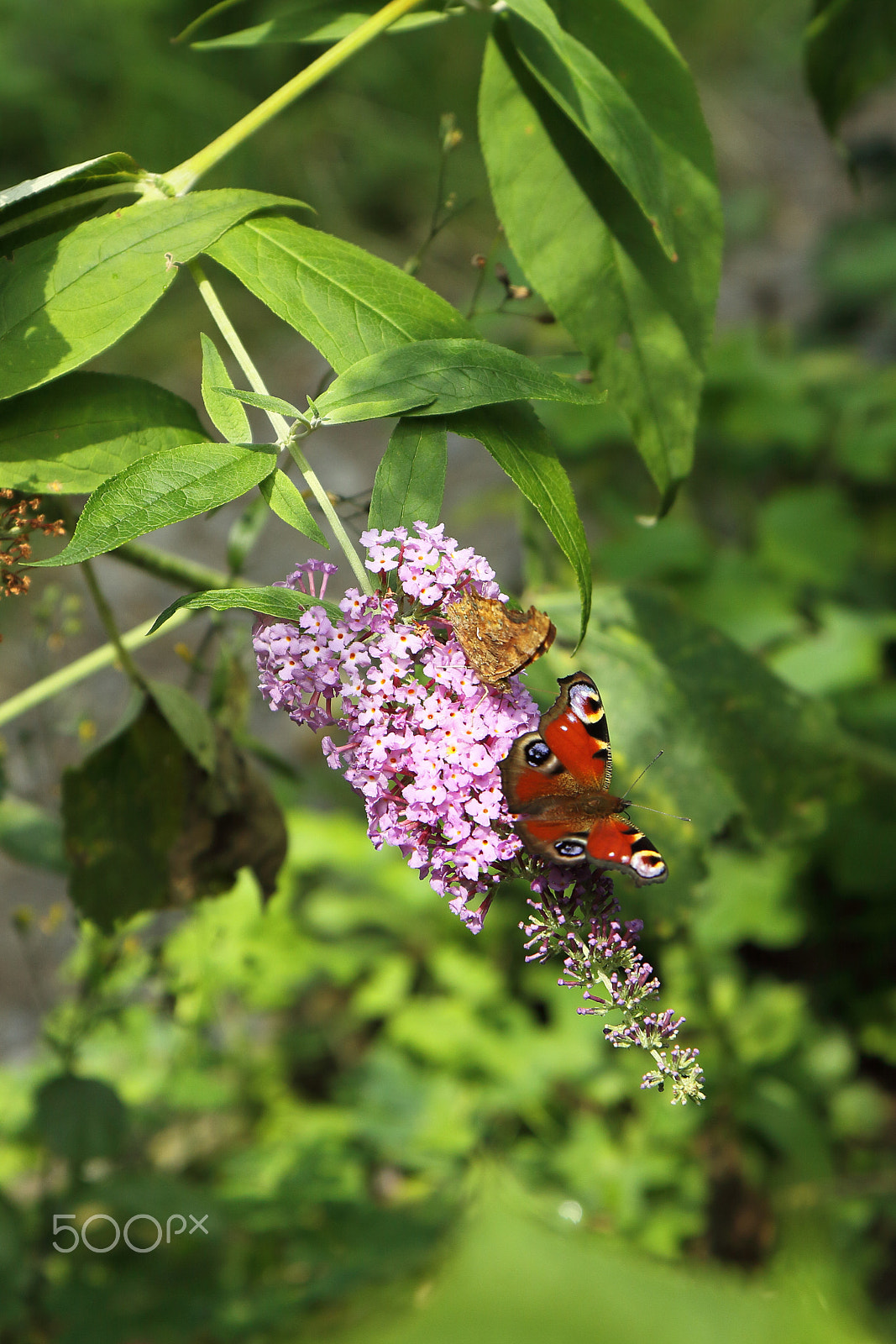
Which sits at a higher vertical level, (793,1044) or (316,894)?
(316,894)

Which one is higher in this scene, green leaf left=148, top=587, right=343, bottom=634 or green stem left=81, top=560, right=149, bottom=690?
green leaf left=148, top=587, right=343, bottom=634

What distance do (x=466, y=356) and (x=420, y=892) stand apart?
7.55 ft

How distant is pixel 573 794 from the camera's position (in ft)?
3.20

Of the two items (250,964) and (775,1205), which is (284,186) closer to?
(250,964)

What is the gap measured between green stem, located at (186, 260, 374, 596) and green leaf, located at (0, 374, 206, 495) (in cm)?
9

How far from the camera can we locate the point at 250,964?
2.54 m

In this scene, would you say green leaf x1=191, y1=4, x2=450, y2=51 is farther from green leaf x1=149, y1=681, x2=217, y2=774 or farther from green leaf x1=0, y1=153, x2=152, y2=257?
green leaf x1=149, y1=681, x2=217, y2=774

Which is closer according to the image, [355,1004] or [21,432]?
[21,432]

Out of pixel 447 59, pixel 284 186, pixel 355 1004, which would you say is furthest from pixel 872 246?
pixel 355 1004

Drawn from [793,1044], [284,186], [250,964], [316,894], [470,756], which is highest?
[470,756]

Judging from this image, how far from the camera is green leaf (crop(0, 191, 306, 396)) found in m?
1.04

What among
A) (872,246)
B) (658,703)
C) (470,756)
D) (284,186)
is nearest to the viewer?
(470,756)

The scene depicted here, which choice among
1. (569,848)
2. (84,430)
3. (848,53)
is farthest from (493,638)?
(848,53)

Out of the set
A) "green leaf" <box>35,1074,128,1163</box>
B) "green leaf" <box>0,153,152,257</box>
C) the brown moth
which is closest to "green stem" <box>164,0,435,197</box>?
"green leaf" <box>0,153,152,257</box>
